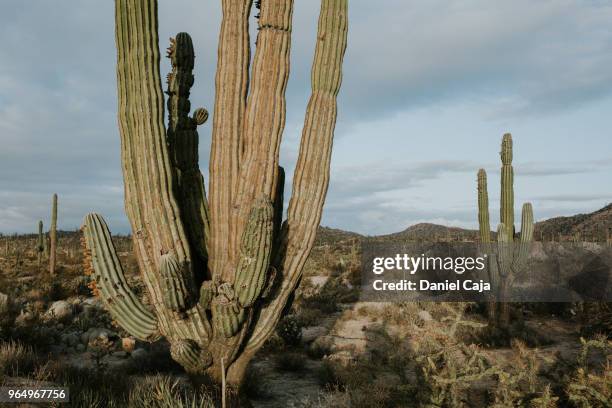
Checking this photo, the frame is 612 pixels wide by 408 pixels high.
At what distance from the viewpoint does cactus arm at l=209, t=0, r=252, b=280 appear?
6.05m

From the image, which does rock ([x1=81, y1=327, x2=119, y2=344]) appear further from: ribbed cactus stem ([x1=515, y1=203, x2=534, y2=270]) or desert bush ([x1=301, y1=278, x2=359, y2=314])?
ribbed cactus stem ([x1=515, y1=203, x2=534, y2=270])

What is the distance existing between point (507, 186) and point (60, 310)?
1196cm

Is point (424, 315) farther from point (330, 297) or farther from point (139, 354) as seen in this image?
point (139, 354)

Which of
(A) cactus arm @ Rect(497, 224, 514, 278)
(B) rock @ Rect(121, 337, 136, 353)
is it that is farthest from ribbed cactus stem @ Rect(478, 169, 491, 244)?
(B) rock @ Rect(121, 337, 136, 353)

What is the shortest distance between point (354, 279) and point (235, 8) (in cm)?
1631

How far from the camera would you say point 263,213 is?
17.8 feet

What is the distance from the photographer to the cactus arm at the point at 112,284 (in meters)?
6.06

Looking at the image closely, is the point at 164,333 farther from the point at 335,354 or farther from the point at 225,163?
the point at 335,354

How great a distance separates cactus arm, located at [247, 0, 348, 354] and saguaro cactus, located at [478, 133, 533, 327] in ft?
26.7

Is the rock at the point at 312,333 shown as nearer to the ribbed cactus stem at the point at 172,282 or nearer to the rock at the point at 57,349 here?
the rock at the point at 57,349

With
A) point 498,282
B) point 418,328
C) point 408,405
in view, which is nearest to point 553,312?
point 498,282

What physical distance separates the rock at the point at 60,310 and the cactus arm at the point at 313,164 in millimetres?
8008

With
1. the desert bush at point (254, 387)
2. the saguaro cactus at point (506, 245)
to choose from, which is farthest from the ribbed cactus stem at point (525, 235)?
the desert bush at point (254, 387)

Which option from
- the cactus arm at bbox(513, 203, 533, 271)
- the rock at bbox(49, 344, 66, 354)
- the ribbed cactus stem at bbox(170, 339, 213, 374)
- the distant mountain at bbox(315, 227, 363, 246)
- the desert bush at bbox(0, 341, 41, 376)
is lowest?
the rock at bbox(49, 344, 66, 354)
